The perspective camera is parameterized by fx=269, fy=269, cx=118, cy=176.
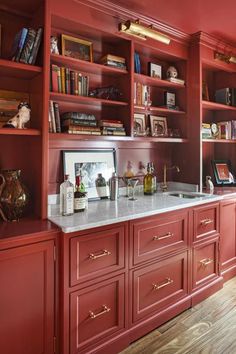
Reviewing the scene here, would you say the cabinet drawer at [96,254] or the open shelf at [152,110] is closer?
the cabinet drawer at [96,254]

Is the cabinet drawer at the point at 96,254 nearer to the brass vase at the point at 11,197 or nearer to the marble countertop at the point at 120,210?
the marble countertop at the point at 120,210

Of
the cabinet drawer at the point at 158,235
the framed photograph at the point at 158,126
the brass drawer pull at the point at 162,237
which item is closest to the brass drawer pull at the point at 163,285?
the cabinet drawer at the point at 158,235

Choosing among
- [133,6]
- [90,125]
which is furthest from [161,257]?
[133,6]

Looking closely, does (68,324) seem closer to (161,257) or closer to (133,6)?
(161,257)

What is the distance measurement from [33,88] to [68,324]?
1537 millimetres

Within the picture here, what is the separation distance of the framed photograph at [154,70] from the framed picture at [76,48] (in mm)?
652

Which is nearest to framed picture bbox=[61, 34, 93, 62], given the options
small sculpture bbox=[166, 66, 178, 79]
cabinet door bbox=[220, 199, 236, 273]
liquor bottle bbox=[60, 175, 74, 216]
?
small sculpture bbox=[166, 66, 178, 79]

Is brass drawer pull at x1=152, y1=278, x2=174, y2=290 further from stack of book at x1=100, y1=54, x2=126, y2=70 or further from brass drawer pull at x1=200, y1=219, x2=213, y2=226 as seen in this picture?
stack of book at x1=100, y1=54, x2=126, y2=70

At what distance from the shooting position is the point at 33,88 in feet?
6.16

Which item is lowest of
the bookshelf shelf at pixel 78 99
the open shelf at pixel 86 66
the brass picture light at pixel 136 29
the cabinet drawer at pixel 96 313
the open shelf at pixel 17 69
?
the cabinet drawer at pixel 96 313

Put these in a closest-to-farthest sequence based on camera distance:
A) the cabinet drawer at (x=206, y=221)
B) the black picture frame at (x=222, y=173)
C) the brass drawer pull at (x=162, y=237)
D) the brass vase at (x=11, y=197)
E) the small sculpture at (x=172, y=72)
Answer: the brass vase at (x=11, y=197) → the brass drawer pull at (x=162, y=237) → the cabinet drawer at (x=206, y=221) → the small sculpture at (x=172, y=72) → the black picture frame at (x=222, y=173)

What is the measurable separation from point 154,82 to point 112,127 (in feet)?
2.46

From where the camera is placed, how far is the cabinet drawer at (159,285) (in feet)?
6.25

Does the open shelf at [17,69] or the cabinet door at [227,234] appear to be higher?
the open shelf at [17,69]
